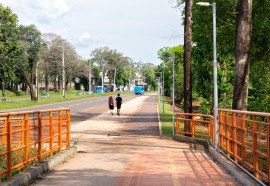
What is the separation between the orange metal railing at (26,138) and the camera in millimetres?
8062

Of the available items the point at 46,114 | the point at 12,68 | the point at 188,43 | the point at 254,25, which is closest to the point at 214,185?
the point at 46,114

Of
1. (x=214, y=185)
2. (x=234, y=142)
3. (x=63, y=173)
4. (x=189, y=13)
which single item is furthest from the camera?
(x=189, y=13)

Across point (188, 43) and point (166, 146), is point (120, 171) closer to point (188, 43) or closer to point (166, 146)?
point (166, 146)

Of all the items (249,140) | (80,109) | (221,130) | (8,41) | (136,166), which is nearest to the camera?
(249,140)

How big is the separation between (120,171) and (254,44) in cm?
1523

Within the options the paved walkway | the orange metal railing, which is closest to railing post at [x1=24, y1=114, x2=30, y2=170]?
the orange metal railing

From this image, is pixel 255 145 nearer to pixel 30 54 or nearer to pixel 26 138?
pixel 26 138

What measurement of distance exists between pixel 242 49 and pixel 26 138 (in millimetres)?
8272

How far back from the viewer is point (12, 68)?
2140 inches

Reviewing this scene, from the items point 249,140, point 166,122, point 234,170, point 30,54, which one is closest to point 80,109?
point 166,122

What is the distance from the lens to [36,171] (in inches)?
371

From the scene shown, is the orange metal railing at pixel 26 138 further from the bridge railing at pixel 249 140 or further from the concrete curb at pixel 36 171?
the bridge railing at pixel 249 140

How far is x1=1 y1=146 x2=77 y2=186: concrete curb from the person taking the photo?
7.91 m

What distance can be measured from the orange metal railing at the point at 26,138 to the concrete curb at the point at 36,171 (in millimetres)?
178
